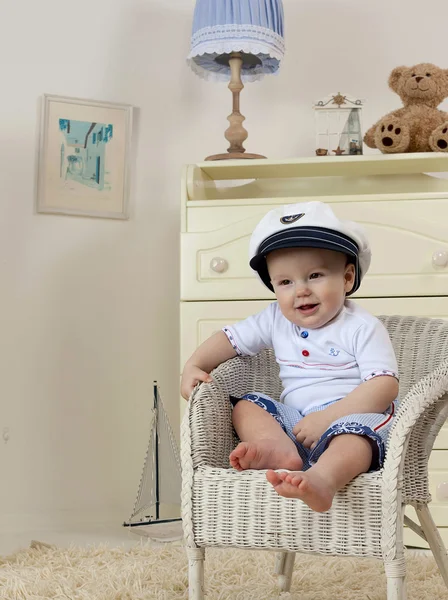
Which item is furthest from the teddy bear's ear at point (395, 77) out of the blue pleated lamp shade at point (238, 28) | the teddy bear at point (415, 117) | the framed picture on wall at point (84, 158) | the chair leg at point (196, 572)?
the chair leg at point (196, 572)

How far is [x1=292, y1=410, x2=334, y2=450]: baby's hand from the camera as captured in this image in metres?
1.46

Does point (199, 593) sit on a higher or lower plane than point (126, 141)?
Answer: lower

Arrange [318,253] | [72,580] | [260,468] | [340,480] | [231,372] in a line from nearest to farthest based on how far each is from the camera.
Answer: [340,480] → [260,468] → [318,253] → [231,372] → [72,580]

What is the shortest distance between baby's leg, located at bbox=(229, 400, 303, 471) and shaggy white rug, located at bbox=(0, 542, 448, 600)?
54cm

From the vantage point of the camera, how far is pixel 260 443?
137 cm

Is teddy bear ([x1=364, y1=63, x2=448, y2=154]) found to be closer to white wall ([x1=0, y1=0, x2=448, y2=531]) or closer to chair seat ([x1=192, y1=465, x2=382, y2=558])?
white wall ([x1=0, y1=0, x2=448, y2=531])

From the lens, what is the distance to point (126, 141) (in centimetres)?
292

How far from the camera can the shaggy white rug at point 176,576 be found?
181cm

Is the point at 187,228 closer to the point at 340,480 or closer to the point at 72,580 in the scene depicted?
the point at 72,580

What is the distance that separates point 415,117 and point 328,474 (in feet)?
5.41

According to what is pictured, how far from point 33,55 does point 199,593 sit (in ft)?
7.11

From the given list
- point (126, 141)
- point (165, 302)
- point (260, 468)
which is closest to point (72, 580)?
point (260, 468)

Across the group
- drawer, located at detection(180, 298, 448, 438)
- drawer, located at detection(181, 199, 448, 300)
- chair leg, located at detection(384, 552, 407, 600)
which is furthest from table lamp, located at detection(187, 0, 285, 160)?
chair leg, located at detection(384, 552, 407, 600)

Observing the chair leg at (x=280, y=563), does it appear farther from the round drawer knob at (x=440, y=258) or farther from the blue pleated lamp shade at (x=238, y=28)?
the blue pleated lamp shade at (x=238, y=28)
